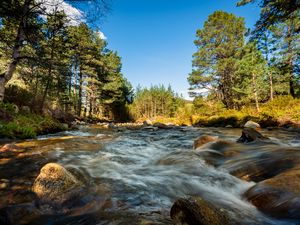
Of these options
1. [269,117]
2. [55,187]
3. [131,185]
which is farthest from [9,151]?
[269,117]

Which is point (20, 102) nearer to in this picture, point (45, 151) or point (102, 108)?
point (45, 151)

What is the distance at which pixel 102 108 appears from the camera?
41.2m

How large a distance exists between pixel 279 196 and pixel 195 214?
1.41 m

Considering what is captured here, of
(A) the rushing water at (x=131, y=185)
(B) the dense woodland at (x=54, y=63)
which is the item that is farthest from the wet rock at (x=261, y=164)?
(B) the dense woodland at (x=54, y=63)

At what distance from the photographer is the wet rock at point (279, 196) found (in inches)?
89.5

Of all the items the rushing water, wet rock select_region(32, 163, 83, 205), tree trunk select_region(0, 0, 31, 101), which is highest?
tree trunk select_region(0, 0, 31, 101)

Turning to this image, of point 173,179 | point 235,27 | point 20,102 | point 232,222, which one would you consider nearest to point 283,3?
point 173,179

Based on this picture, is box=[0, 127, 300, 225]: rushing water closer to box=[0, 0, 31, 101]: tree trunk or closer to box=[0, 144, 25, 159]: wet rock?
box=[0, 144, 25, 159]: wet rock

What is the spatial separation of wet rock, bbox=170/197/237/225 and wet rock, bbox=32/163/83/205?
1542 mm

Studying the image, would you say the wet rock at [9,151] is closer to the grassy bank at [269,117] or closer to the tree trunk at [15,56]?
the tree trunk at [15,56]

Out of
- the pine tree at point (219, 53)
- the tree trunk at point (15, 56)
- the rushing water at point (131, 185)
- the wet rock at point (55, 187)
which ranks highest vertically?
the pine tree at point (219, 53)

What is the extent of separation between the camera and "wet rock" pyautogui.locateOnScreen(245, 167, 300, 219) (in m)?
2.27

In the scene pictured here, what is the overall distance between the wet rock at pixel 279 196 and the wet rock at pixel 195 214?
817 millimetres

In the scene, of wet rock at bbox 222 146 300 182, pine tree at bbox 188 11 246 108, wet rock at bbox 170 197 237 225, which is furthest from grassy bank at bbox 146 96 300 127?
wet rock at bbox 170 197 237 225
